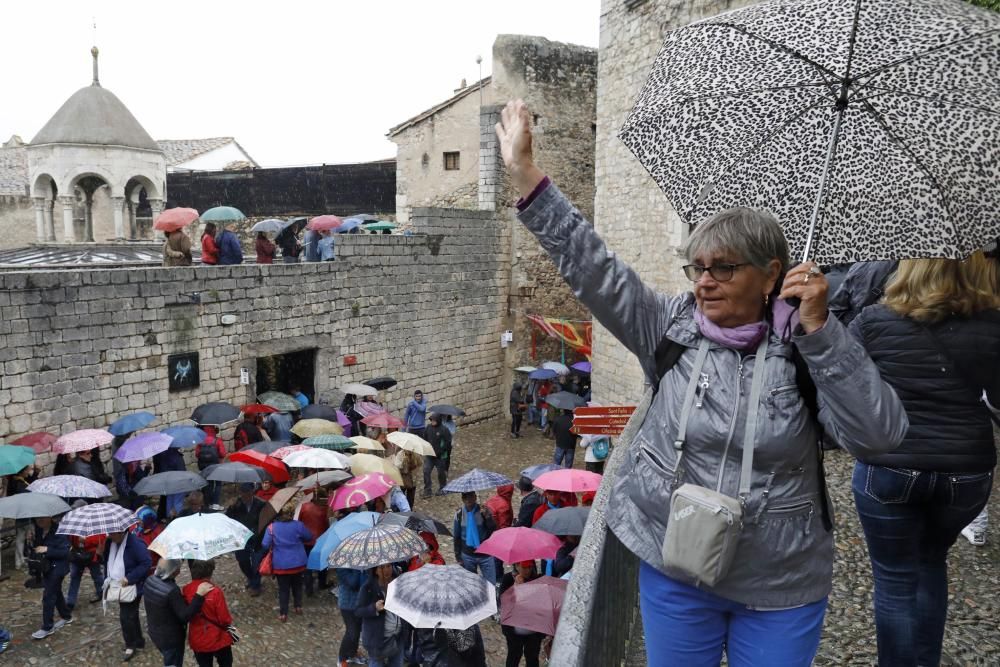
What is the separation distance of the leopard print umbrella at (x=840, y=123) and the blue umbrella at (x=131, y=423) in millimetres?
9944

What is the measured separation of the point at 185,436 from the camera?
10.4 metres

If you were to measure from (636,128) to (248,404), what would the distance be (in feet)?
37.8

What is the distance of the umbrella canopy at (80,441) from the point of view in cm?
966

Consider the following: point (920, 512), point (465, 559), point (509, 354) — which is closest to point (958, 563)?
point (920, 512)

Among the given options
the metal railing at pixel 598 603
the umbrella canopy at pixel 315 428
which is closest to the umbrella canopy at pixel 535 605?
the metal railing at pixel 598 603

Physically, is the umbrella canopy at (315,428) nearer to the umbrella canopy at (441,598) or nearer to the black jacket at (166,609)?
the black jacket at (166,609)

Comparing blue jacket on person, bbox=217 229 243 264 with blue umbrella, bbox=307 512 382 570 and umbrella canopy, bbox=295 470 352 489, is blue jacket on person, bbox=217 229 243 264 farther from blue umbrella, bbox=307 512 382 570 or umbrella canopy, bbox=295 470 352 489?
blue umbrella, bbox=307 512 382 570

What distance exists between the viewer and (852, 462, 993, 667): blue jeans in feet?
8.69

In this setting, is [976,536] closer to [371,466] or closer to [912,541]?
[912,541]

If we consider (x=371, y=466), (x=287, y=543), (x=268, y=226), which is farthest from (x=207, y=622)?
(x=268, y=226)

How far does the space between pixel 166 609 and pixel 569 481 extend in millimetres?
3905

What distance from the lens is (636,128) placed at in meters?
2.45

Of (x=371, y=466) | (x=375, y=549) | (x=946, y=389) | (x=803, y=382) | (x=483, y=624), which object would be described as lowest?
(x=483, y=624)

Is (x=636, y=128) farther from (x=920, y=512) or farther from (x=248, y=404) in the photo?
(x=248, y=404)
